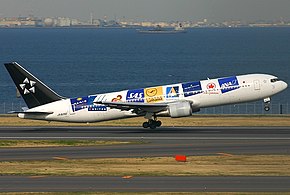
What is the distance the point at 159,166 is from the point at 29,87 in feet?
84.3

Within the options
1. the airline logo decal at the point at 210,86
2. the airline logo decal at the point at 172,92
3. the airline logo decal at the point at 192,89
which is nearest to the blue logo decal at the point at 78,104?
Answer: the airline logo decal at the point at 172,92

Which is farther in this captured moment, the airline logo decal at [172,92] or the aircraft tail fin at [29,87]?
the aircraft tail fin at [29,87]

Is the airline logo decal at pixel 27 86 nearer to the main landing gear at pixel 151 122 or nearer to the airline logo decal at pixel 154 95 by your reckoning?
the airline logo decal at pixel 154 95

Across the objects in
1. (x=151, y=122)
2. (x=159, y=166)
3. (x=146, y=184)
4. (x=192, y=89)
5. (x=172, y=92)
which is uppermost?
(x=192, y=89)

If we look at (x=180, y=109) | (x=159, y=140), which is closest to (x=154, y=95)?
(x=180, y=109)

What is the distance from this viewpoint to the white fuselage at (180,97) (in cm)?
6869

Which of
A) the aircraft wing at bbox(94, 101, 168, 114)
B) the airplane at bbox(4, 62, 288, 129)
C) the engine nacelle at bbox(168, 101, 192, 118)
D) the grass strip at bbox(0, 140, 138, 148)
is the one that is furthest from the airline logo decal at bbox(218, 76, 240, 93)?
the grass strip at bbox(0, 140, 138, 148)

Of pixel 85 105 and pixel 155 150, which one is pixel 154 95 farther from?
pixel 155 150

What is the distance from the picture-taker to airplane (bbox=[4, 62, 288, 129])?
68625mm

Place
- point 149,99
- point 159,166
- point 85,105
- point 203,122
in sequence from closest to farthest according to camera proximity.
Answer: point 159,166 < point 149,99 < point 85,105 < point 203,122

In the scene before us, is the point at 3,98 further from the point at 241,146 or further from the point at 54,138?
the point at 241,146

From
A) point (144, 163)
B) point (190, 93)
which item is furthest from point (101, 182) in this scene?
point (190, 93)

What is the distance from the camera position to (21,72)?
230 feet

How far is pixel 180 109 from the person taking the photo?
67.3 meters
